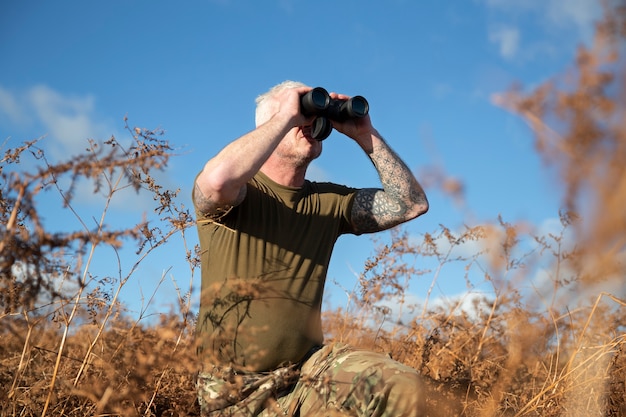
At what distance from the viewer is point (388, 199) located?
3541 millimetres

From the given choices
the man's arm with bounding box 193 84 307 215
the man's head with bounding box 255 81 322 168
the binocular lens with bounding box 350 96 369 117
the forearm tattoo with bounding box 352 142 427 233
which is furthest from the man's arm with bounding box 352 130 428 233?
the man's arm with bounding box 193 84 307 215

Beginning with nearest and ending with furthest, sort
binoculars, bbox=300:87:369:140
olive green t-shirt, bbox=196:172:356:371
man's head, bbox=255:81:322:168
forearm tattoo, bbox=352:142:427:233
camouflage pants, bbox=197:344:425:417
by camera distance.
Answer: camouflage pants, bbox=197:344:425:417, olive green t-shirt, bbox=196:172:356:371, binoculars, bbox=300:87:369:140, man's head, bbox=255:81:322:168, forearm tattoo, bbox=352:142:427:233

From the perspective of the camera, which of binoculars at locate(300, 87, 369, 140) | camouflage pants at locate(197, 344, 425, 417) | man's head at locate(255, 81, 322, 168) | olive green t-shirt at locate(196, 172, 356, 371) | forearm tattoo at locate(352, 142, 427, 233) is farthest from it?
forearm tattoo at locate(352, 142, 427, 233)

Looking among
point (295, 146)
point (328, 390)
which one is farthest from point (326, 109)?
point (328, 390)

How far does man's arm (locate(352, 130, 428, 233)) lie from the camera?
3.51 metres

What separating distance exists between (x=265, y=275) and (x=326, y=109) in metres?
0.87

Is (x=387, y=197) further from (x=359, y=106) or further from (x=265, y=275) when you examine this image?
(x=265, y=275)

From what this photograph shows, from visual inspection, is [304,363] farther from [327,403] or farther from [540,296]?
[540,296]

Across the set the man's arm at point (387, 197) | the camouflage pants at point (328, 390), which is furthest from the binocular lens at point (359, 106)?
the camouflage pants at point (328, 390)

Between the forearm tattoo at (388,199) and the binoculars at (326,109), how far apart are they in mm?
243

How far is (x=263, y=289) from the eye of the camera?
293 cm

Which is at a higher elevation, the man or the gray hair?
the gray hair

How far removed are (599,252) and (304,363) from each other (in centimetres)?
189

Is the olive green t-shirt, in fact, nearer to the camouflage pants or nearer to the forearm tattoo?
the camouflage pants
